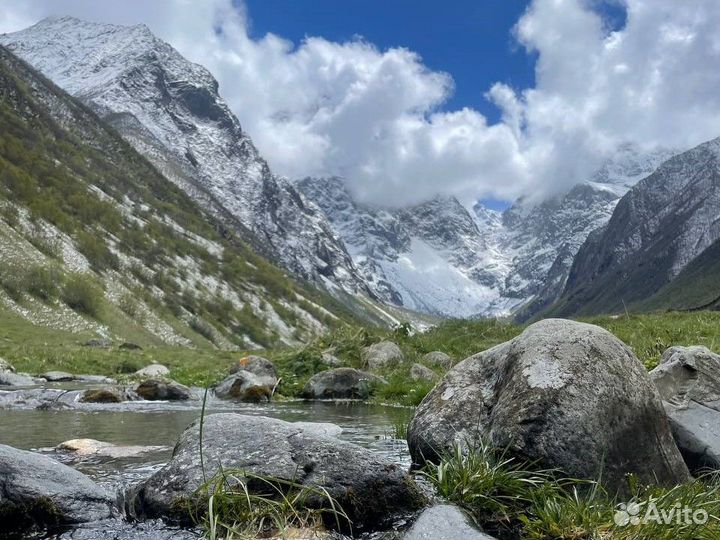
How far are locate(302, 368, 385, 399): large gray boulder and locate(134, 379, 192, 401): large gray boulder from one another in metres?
4.89

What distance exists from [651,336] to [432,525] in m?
19.7

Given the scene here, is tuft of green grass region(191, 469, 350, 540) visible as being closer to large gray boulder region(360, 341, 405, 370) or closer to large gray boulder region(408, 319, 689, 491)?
large gray boulder region(408, 319, 689, 491)

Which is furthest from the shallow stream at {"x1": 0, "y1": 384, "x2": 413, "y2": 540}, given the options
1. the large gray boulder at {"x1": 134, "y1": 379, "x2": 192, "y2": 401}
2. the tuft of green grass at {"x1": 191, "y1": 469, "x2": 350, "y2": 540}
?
the large gray boulder at {"x1": 134, "y1": 379, "x2": 192, "y2": 401}

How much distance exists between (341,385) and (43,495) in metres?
17.6

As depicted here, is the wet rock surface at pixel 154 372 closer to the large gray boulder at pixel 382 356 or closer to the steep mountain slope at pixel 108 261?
the large gray boulder at pixel 382 356

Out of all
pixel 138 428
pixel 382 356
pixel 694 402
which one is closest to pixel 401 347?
pixel 382 356

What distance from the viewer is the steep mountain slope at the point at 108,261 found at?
79.9 m

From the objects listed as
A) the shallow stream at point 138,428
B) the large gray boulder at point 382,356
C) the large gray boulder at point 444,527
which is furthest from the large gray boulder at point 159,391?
the large gray boulder at point 444,527

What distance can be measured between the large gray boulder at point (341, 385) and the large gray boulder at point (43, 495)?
1640 cm

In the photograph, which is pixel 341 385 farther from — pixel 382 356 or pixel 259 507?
pixel 259 507

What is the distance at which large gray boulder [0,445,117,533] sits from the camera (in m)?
7.48

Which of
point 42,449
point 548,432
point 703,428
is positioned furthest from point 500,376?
point 42,449

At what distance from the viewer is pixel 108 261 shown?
10675 centimetres

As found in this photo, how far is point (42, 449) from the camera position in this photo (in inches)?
508
